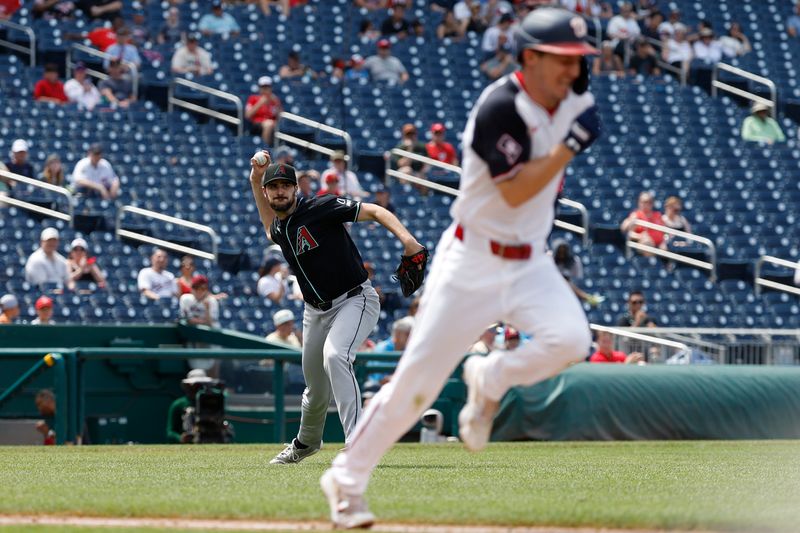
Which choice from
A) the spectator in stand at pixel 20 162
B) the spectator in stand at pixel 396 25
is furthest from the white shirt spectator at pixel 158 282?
the spectator in stand at pixel 396 25

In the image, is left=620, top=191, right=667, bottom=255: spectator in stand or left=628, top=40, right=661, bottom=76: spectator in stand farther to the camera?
left=628, top=40, right=661, bottom=76: spectator in stand

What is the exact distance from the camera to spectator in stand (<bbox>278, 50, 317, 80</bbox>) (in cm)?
2142

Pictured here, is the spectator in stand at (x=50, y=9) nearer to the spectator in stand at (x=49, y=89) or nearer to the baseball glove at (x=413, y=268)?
the spectator in stand at (x=49, y=89)

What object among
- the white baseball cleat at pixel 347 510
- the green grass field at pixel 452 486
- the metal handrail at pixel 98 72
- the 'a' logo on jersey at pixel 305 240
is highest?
the metal handrail at pixel 98 72

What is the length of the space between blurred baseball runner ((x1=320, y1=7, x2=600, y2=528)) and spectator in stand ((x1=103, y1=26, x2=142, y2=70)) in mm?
15544

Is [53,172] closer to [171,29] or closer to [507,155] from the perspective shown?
[171,29]

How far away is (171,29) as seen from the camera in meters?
21.5

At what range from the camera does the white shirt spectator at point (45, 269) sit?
622 inches

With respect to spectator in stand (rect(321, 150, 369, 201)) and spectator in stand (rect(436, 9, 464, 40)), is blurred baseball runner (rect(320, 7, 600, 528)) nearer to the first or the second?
spectator in stand (rect(321, 150, 369, 201))

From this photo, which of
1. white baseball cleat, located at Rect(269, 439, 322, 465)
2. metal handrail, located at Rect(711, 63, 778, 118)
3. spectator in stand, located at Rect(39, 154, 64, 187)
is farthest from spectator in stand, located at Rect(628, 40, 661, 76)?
white baseball cleat, located at Rect(269, 439, 322, 465)

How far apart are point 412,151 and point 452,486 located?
43.6 ft

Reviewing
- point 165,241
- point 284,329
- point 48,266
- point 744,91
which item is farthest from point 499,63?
point 284,329

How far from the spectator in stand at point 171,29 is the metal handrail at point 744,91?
9016 mm

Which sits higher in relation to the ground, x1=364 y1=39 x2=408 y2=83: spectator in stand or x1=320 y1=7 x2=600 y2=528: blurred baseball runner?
x1=364 y1=39 x2=408 y2=83: spectator in stand
